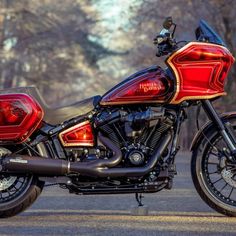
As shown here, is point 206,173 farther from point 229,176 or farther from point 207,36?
point 207,36

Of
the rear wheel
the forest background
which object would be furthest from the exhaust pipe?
the forest background

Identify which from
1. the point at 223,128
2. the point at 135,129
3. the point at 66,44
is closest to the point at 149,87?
the point at 135,129

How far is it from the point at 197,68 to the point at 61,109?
1.31m

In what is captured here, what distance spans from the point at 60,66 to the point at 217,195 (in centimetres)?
4400

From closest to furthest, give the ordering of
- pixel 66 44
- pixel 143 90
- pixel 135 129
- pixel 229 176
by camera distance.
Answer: pixel 143 90 → pixel 135 129 → pixel 229 176 → pixel 66 44

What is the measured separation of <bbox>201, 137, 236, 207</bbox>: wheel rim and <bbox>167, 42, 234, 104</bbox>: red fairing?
521 mm

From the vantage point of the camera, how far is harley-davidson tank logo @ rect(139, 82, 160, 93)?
21.3 ft

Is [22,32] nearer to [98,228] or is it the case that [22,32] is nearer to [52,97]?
[52,97]

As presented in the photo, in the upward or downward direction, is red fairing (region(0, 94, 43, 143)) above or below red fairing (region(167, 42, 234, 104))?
below

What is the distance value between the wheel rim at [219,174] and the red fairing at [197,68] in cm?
52

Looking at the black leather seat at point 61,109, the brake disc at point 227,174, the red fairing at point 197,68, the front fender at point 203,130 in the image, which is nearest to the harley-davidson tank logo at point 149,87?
the red fairing at point 197,68

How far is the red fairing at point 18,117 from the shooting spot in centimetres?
662

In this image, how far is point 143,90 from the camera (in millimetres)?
6500

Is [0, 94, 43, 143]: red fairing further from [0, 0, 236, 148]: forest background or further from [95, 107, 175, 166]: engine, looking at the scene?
[0, 0, 236, 148]: forest background
